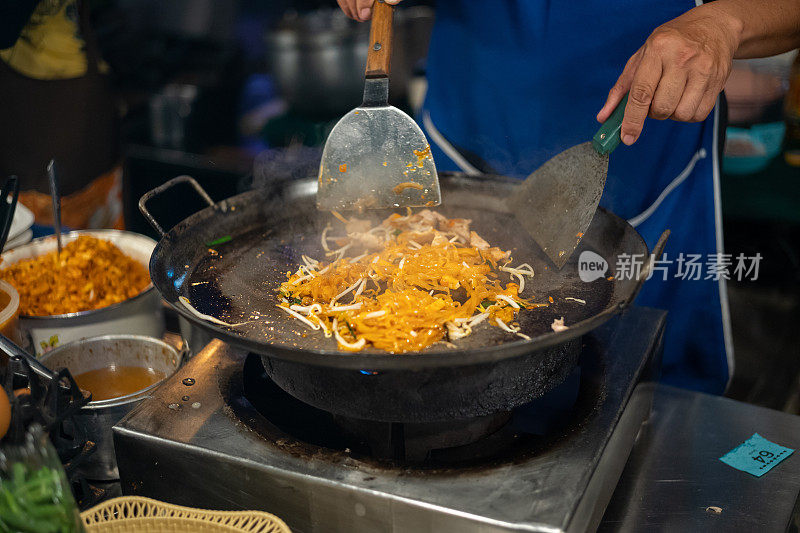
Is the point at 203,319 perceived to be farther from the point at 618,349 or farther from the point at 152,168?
the point at 152,168

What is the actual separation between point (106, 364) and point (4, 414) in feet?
1.93

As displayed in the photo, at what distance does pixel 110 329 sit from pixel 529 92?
1776mm

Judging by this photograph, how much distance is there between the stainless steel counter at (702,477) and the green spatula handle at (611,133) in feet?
2.15

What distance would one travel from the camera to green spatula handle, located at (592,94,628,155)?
1799 mm

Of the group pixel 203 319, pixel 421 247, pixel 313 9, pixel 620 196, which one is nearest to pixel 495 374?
pixel 421 247

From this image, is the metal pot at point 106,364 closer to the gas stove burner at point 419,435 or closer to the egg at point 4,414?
the egg at point 4,414

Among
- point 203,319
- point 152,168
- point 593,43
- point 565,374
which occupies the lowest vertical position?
point 152,168

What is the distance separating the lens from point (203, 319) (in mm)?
1486

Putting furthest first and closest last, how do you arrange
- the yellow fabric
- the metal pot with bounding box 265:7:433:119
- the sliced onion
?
the metal pot with bounding box 265:7:433:119, the yellow fabric, the sliced onion

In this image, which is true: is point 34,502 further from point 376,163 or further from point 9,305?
point 376,163

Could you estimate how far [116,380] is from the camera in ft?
6.41

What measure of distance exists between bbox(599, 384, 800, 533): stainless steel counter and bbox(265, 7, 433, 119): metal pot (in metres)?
3.45

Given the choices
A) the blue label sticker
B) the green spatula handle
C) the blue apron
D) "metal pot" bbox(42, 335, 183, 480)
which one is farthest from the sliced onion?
the blue apron

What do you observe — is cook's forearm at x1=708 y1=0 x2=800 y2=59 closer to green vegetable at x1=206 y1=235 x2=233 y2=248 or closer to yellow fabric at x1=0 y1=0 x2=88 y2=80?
green vegetable at x1=206 y1=235 x2=233 y2=248
